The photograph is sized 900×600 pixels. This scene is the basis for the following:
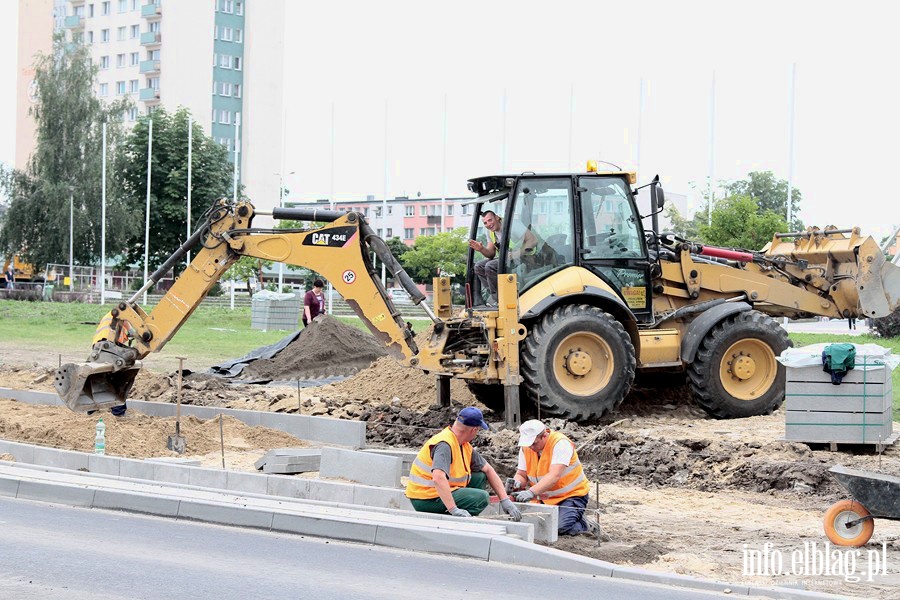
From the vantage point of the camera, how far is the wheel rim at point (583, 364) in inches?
599

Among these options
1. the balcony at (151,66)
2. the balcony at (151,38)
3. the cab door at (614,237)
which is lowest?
the cab door at (614,237)

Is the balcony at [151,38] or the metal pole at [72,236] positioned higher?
the balcony at [151,38]

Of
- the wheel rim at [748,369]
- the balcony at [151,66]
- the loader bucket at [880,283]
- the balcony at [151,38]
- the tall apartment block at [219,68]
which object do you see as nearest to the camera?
the wheel rim at [748,369]

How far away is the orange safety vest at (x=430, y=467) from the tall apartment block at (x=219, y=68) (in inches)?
3021

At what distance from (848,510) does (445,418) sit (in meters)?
7.56

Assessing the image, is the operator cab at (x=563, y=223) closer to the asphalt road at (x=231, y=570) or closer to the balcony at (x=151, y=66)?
the asphalt road at (x=231, y=570)

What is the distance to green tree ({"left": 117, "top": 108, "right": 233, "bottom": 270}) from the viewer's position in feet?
217

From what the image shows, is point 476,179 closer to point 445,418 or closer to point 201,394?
point 445,418

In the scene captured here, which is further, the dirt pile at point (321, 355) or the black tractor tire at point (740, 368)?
the dirt pile at point (321, 355)

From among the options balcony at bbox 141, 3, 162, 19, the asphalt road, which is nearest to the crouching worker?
the asphalt road

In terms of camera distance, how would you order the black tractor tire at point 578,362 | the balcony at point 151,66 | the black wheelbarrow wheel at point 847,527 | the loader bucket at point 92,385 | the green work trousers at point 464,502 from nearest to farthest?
the black wheelbarrow wheel at point 847,527 < the green work trousers at point 464,502 < the loader bucket at point 92,385 < the black tractor tire at point 578,362 < the balcony at point 151,66

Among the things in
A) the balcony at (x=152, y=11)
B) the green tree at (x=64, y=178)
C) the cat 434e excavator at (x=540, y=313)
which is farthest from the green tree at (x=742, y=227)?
the balcony at (x=152, y=11)

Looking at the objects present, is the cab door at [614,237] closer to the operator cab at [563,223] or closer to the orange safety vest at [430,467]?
the operator cab at [563,223]

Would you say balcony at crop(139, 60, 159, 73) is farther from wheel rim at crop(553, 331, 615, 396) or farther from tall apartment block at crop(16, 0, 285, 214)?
wheel rim at crop(553, 331, 615, 396)
